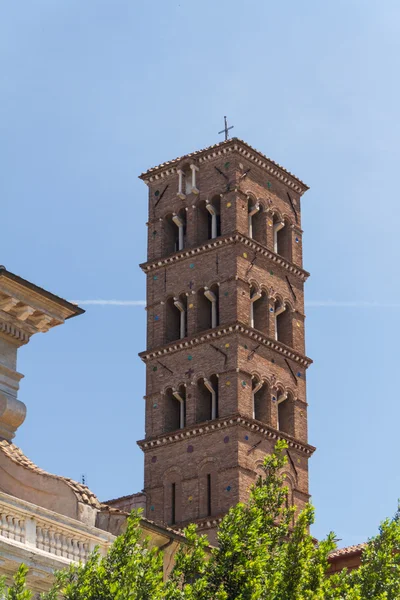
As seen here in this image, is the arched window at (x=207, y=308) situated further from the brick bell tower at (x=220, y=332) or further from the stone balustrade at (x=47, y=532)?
the stone balustrade at (x=47, y=532)

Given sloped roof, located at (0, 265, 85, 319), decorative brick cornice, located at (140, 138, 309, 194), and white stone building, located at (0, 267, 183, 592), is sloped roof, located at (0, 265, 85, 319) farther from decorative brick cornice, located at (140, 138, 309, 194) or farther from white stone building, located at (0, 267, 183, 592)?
decorative brick cornice, located at (140, 138, 309, 194)

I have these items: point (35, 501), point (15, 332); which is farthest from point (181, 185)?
point (35, 501)

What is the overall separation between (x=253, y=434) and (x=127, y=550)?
36.7 metres

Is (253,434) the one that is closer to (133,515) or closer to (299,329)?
(299,329)

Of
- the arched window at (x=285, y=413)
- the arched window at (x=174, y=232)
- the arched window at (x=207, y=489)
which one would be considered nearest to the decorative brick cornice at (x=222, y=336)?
the arched window at (x=285, y=413)

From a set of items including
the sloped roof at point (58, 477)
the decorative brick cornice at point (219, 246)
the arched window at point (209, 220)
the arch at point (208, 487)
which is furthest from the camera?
the arched window at point (209, 220)

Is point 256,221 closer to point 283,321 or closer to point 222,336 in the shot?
point 283,321

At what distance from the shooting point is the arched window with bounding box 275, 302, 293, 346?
59969 millimetres

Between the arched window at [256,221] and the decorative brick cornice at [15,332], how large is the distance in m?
34.3

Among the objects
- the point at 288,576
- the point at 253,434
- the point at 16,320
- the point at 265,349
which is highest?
the point at 265,349

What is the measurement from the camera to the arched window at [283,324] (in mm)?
59969

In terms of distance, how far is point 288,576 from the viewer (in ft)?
66.0

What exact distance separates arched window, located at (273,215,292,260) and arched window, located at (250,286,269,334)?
9.29ft

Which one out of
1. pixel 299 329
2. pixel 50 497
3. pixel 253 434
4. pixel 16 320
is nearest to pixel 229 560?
pixel 50 497
